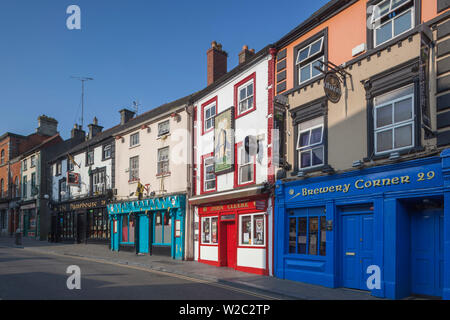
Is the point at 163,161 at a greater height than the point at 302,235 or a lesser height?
greater

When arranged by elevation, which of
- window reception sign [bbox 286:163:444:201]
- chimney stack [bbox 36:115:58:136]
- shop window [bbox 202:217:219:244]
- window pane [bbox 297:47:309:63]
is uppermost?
chimney stack [bbox 36:115:58:136]

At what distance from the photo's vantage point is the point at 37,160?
118 feet

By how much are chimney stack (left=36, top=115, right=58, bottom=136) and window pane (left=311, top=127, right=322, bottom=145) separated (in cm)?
3694

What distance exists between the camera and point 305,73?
13.0 m

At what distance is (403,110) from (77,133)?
33479 millimetres

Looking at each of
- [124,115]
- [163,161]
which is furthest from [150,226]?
[124,115]

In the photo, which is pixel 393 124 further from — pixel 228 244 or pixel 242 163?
pixel 228 244

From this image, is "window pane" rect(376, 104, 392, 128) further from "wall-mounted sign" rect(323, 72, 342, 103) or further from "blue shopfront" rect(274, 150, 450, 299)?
"wall-mounted sign" rect(323, 72, 342, 103)

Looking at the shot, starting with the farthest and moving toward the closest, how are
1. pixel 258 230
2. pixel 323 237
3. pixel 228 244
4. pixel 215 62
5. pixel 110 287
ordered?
pixel 215 62, pixel 228 244, pixel 258 230, pixel 323 237, pixel 110 287

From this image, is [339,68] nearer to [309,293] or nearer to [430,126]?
[430,126]

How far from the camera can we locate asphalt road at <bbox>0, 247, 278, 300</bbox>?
30.1ft

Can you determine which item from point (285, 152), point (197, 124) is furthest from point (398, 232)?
point (197, 124)

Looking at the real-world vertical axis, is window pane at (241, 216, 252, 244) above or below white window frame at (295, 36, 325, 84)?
below

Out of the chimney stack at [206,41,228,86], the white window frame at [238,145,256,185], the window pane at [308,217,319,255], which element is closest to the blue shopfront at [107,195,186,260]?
the white window frame at [238,145,256,185]
